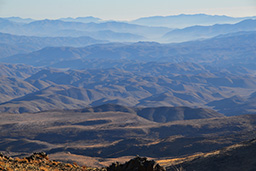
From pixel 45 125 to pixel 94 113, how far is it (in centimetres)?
2071

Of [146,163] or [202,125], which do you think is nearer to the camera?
[146,163]

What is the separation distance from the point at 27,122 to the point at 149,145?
151ft

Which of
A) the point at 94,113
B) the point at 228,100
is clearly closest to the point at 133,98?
the point at 228,100

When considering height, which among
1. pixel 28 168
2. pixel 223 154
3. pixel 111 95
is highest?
pixel 28 168

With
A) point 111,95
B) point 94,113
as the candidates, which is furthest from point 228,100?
point 94,113

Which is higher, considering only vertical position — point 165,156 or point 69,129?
point 165,156

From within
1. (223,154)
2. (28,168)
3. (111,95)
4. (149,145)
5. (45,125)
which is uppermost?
(28,168)

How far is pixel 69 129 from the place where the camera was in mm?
90188

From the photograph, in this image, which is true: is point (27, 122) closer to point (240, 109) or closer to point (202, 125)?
point (202, 125)

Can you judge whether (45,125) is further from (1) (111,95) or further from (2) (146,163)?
(1) (111,95)

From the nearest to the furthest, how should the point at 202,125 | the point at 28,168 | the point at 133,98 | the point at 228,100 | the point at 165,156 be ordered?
the point at 28,168, the point at 165,156, the point at 202,125, the point at 228,100, the point at 133,98

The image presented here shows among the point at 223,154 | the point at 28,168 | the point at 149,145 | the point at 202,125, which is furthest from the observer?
the point at 202,125

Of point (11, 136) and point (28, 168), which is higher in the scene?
point (28, 168)

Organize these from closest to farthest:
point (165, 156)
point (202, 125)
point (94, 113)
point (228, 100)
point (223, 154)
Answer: point (223, 154)
point (165, 156)
point (202, 125)
point (94, 113)
point (228, 100)
